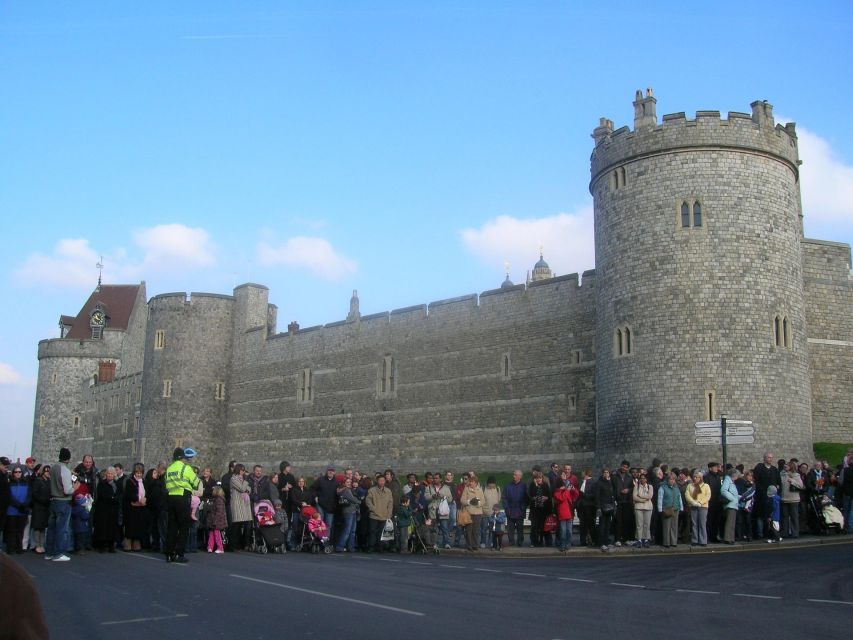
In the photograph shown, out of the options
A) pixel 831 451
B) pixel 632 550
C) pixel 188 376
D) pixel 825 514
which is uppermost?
pixel 188 376

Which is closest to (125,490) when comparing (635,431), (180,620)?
(180,620)

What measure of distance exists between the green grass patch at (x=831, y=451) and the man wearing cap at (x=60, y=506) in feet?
62.6

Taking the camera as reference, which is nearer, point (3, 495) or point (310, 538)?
point (3, 495)

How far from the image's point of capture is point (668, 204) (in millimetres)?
25047

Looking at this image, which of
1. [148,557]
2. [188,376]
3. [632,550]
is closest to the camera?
[148,557]

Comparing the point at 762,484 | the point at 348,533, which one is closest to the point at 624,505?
the point at 762,484

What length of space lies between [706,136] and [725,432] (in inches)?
380

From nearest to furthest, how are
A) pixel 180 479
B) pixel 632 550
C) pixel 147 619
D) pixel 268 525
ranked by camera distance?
1. pixel 147 619
2. pixel 180 479
3. pixel 632 550
4. pixel 268 525

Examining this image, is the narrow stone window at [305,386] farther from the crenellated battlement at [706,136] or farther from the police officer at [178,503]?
the police officer at [178,503]

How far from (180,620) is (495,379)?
24.8 meters

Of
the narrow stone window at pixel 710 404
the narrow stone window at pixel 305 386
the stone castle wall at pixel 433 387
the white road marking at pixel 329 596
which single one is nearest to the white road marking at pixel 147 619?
the white road marking at pixel 329 596

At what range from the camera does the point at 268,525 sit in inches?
642

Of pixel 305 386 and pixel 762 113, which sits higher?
pixel 762 113

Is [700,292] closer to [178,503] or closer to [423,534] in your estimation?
[423,534]
